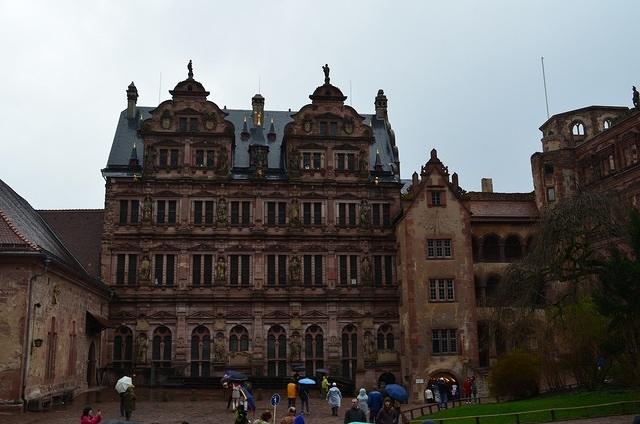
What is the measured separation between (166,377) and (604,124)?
4047 centimetres

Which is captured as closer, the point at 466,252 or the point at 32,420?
the point at 32,420

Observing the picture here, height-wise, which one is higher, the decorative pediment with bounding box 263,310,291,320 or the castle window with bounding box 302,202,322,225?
the castle window with bounding box 302,202,322,225

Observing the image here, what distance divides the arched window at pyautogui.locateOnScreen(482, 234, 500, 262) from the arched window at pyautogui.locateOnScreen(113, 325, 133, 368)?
2457cm

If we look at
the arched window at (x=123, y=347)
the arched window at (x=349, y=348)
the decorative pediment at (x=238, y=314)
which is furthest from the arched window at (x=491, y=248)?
the arched window at (x=123, y=347)

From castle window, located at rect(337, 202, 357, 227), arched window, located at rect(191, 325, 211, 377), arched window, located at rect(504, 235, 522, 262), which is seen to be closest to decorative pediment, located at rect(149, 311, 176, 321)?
arched window, located at rect(191, 325, 211, 377)

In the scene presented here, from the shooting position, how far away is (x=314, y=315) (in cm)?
4284

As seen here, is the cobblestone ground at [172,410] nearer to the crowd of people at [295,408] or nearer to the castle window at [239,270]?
the crowd of people at [295,408]

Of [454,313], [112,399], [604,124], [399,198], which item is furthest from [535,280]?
[604,124]

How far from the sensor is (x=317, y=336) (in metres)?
42.9

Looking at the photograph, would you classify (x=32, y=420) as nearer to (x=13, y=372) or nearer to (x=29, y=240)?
(x=13, y=372)

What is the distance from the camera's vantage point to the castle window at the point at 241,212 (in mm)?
43500

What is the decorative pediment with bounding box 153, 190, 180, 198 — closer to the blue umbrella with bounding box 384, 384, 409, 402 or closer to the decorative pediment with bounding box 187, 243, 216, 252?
the decorative pediment with bounding box 187, 243, 216, 252

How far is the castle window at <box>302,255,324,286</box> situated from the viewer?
Result: 4334 cm

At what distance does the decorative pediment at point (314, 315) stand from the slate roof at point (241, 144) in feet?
32.4
